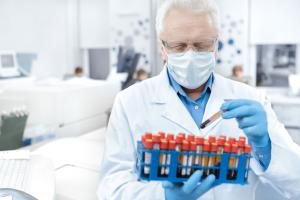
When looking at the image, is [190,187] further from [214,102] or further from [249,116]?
[214,102]

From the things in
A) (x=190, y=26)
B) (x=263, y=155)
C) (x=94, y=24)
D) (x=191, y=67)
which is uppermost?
(x=94, y=24)

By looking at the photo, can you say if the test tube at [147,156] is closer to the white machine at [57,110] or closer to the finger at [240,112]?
the finger at [240,112]

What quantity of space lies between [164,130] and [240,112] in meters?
0.28

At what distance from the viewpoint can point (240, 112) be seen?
80 cm

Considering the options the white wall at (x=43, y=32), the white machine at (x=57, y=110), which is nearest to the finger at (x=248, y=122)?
the white machine at (x=57, y=110)

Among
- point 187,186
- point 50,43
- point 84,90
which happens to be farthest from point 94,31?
point 187,186

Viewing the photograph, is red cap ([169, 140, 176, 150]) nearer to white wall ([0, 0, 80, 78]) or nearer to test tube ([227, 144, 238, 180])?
test tube ([227, 144, 238, 180])

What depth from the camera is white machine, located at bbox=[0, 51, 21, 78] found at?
3.55 m

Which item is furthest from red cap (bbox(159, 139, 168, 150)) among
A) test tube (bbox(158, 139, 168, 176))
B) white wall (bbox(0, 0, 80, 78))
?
white wall (bbox(0, 0, 80, 78))

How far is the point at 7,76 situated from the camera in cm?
345

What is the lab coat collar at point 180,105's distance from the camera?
3.32 feet

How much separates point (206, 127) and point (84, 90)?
2.64 ft

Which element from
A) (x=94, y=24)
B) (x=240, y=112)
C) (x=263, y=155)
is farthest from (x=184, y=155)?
(x=94, y=24)

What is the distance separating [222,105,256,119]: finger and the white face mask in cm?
23
